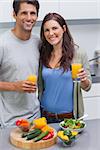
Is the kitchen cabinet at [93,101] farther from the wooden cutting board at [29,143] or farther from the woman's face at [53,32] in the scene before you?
the wooden cutting board at [29,143]

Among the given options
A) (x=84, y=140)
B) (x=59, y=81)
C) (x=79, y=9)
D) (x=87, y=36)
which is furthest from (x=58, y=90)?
(x=87, y=36)

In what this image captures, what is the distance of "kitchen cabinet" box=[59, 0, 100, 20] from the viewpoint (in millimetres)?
2980

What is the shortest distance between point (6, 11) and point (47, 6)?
371 mm

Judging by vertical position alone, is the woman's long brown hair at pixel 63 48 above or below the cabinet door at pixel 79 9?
below

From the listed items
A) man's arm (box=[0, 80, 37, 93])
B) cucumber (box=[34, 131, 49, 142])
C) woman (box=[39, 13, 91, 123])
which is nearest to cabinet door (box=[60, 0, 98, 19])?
woman (box=[39, 13, 91, 123])

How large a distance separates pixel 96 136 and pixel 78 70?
0.36 metres

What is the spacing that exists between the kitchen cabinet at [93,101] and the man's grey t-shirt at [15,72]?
1061mm

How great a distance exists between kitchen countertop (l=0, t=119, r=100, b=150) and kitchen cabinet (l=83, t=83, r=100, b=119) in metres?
1.19

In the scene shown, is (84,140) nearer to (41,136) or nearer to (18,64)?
(41,136)

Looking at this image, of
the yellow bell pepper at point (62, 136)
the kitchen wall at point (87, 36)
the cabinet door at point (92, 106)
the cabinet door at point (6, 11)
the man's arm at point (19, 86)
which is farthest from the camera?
the kitchen wall at point (87, 36)

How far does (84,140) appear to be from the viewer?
167 centimetres

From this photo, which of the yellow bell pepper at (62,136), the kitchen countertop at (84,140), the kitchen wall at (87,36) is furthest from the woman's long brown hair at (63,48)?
the kitchen wall at (87,36)

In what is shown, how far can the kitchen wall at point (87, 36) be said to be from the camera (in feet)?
11.4

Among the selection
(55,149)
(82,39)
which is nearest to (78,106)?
(55,149)
